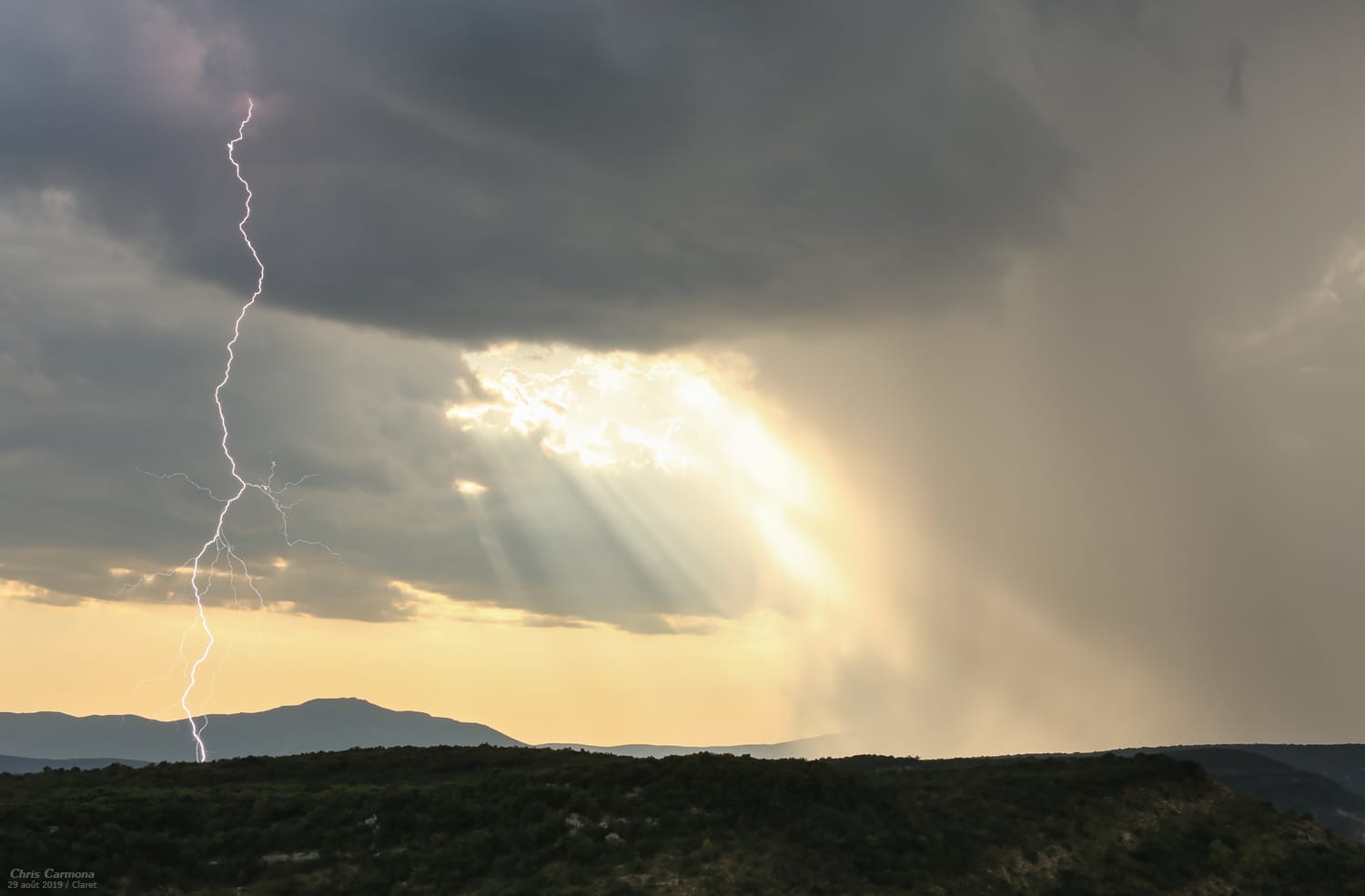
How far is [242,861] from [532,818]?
17.5m

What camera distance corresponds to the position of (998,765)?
88.4m

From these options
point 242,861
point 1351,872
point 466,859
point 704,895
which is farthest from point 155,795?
point 1351,872

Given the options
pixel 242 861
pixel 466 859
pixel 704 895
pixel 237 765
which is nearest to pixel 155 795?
pixel 242 861

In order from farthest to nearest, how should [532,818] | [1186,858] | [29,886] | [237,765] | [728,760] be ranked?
[237,765]
[728,760]
[1186,858]
[532,818]
[29,886]

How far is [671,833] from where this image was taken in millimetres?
63219

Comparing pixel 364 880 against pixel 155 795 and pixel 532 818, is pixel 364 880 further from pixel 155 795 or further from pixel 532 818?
pixel 155 795

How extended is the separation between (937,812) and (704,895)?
24.2m

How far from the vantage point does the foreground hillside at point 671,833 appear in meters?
58.3

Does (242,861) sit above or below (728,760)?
below

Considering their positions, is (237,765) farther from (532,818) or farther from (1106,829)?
(1106,829)

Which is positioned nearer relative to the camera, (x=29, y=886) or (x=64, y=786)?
(x=29, y=886)

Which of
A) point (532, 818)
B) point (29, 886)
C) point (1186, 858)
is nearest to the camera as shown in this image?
point (29, 886)

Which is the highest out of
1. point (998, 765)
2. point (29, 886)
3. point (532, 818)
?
point (998, 765)

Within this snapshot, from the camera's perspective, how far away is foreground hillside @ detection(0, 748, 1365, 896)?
191 feet
